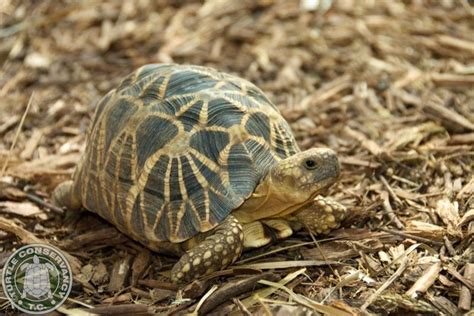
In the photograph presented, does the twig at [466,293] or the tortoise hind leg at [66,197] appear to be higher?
the tortoise hind leg at [66,197]

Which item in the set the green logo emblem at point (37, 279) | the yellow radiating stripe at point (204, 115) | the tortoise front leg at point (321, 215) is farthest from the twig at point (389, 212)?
the green logo emblem at point (37, 279)

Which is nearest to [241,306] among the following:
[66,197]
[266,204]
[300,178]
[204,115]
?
[266,204]

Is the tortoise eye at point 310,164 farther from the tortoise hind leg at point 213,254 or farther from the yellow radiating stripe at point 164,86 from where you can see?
the yellow radiating stripe at point 164,86

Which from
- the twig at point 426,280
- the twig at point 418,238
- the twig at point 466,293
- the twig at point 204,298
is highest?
the twig at point 204,298

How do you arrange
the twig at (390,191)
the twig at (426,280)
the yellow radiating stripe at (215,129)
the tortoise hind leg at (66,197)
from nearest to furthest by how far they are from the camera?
the twig at (426,280)
the yellow radiating stripe at (215,129)
the twig at (390,191)
the tortoise hind leg at (66,197)

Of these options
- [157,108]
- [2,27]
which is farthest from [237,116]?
[2,27]

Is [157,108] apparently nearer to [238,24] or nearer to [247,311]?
[247,311]

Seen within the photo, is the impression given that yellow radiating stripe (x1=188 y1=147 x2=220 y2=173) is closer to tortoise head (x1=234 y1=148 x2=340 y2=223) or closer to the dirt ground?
tortoise head (x1=234 y1=148 x2=340 y2=223)

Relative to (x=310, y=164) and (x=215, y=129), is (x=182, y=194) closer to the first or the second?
(x=215, y=129)
